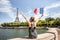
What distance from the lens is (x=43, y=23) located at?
62.7m

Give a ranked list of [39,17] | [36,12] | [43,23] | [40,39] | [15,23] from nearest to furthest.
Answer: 1. [40,39]
2. [36,12]
3. [39,17]
4. [43,23]
5. [15,23]

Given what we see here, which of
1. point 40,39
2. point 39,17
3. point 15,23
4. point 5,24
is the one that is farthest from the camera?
point 5,24

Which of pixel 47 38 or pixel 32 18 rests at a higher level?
pixel 32 18

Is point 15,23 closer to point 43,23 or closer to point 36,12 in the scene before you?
point 43,23

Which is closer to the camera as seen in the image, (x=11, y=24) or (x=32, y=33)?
(x=32, y=33)

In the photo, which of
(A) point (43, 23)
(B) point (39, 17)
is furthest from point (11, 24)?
(B) point (39, 17)

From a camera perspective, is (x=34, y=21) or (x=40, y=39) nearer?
(x=40, y=39)

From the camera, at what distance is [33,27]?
3783mm

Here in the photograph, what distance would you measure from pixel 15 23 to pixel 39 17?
209 feet

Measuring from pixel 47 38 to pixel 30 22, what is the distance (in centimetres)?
55

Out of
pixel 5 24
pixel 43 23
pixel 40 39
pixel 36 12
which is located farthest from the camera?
pixel 5 24

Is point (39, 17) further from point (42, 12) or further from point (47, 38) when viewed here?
point (47, 38)

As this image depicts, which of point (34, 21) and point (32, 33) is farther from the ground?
point (34, 21)

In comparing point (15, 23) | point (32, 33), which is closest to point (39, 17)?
point (32, 33)
